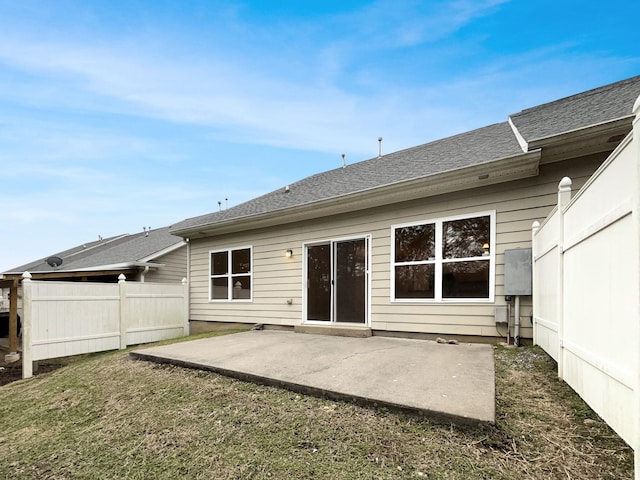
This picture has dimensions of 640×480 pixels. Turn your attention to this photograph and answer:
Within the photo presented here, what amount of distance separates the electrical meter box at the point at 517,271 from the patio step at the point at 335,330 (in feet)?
8.21

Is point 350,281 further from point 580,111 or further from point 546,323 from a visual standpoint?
point 580,111

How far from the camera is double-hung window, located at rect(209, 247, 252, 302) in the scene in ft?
27.7

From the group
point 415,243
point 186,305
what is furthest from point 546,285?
point 186,305

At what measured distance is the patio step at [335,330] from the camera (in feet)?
20.2

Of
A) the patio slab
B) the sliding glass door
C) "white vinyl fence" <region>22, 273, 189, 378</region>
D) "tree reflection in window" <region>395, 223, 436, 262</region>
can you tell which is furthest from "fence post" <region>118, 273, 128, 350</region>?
"tree reflection in window" <region>395, 223, 436, 262</region>

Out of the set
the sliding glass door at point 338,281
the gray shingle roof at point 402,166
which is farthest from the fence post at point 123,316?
the sliding glass door at point 338,281

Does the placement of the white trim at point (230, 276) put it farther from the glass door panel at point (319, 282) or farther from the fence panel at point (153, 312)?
the glass door panel at point (319, 282)

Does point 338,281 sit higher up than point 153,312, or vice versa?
point 338,281

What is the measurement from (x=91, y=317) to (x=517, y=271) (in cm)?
804

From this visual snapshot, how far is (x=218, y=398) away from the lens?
10.8 feet

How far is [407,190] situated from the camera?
5.68 meters

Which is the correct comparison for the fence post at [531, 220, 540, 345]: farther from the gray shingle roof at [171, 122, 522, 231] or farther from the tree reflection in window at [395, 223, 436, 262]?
the tree reflection in window at [395, 223, 436, 262]

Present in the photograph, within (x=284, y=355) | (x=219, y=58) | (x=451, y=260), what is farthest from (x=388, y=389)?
(x=219, y=58)

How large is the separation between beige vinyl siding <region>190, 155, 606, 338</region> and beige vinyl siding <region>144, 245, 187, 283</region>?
2541mm
